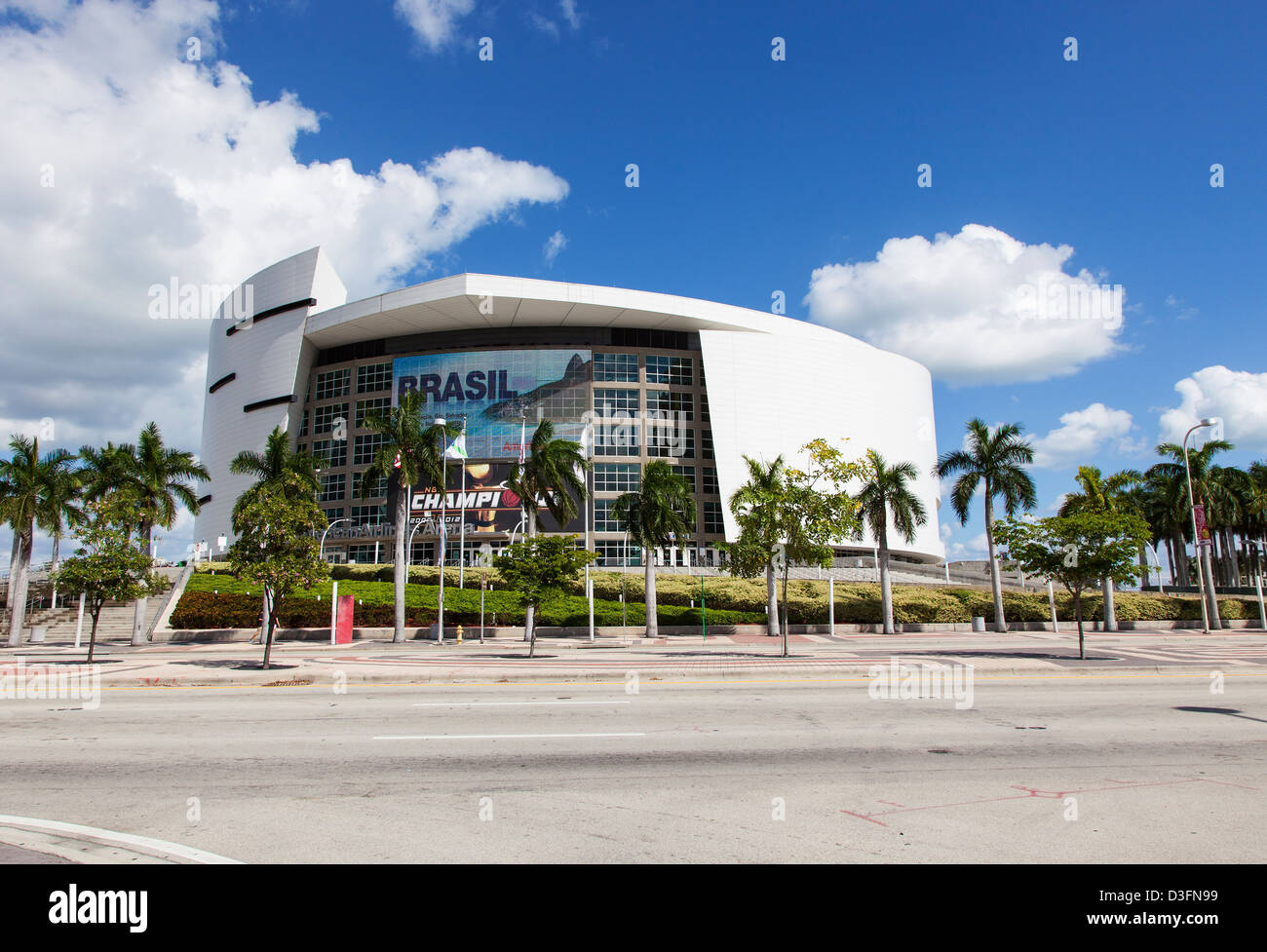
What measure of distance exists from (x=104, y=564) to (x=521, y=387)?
176 ft

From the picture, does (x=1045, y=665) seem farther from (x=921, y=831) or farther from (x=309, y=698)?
(x=309, y=698)

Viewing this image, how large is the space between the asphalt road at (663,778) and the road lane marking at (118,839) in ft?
0.44

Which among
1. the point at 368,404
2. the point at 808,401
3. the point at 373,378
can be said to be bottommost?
the point at 808,401

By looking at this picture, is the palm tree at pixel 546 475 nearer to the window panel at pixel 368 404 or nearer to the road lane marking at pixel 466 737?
the road lane marking at pixel 466 737

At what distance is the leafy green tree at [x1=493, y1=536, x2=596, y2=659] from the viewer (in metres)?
Answer: 27.7

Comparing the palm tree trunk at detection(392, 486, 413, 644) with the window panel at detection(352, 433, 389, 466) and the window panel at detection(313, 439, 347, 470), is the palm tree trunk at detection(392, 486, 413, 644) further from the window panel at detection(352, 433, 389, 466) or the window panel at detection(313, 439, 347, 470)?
the window panel at detection(313, 439, 347, 470)

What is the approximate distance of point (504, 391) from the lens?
247ft

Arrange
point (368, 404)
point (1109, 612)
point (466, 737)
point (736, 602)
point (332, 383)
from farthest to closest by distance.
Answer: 1. point (332, 383)
2. point (368, 404)
3. point (736, 602)
4. point (1109, 612)
5. point (466, 737)

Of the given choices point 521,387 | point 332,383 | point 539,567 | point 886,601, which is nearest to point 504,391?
point 521,387

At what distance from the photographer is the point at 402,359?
79062mm

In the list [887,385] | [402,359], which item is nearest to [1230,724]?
[402,359]

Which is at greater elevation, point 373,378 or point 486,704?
point 373,378

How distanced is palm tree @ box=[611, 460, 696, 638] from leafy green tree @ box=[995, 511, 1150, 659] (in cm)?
1826

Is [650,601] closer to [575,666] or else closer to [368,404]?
[575,666]
